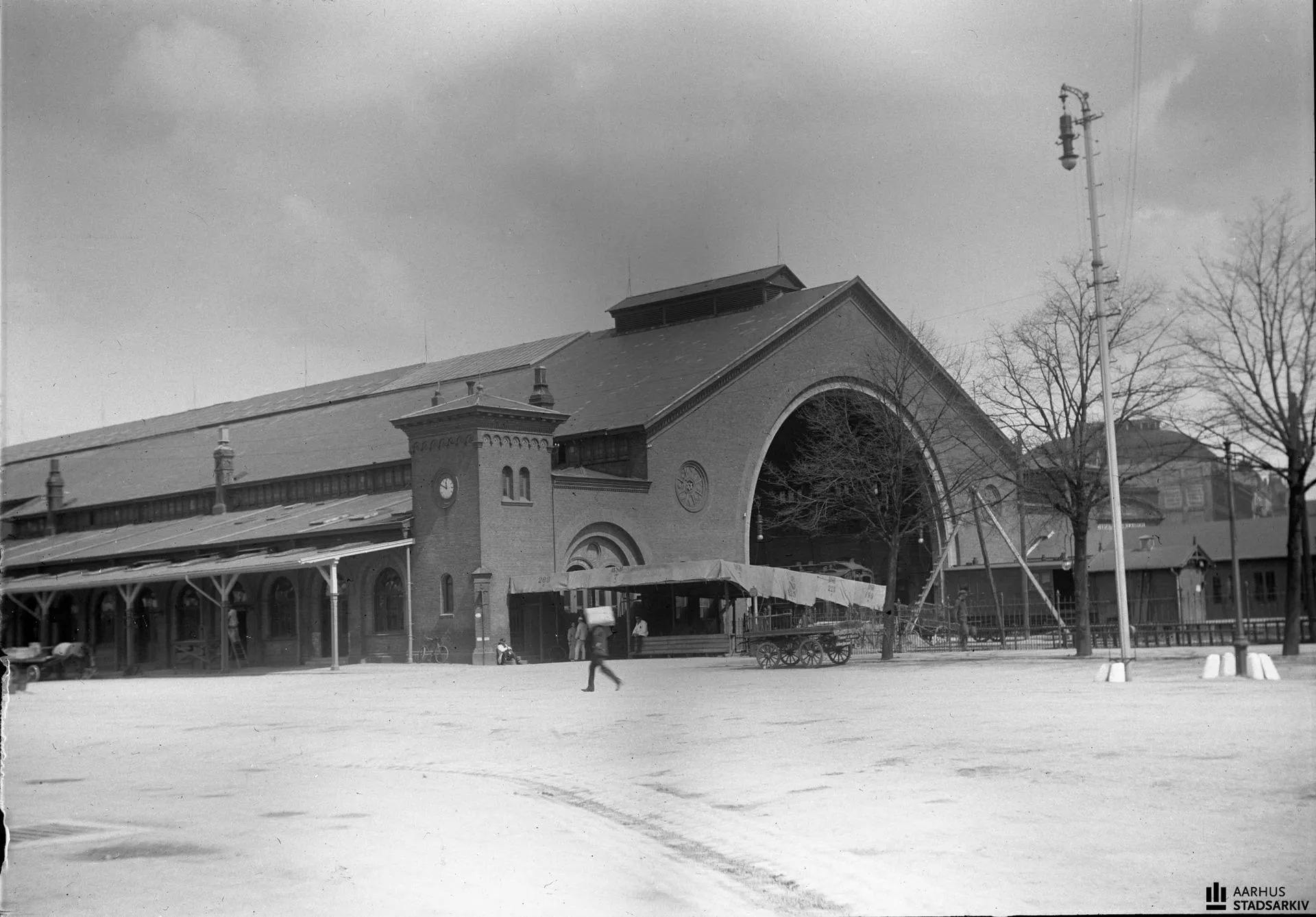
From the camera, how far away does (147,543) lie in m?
50.9

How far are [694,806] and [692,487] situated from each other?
34028 millimetres

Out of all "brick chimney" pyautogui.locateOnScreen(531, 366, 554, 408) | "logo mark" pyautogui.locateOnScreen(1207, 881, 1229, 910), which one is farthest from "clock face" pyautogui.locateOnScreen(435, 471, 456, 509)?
"logo mark" pyautogui.locateOnScreen(1207, 881, 1229, 910)

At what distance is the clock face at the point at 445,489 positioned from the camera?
41312 mm

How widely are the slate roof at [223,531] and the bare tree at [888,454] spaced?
521 inches

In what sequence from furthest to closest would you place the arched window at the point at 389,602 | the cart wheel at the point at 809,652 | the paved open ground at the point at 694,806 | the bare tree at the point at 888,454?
the arched window at the point at 389,602
the bare tree at the point at 888,454
the cart wheel at the point at 809,652
the paved open ground at the point at 694,806

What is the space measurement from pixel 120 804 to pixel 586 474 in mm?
31200

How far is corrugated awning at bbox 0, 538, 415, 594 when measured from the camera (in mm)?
40094

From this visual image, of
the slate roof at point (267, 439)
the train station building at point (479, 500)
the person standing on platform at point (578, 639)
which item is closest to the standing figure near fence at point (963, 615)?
the train station building at point (479, 500)

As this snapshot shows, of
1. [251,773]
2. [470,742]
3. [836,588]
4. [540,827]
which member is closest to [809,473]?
[836,588]

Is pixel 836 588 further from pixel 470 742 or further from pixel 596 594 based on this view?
pixel 470 742

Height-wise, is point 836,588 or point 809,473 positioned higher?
point 809,473

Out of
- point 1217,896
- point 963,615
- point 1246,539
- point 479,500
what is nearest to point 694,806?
point 1217,896

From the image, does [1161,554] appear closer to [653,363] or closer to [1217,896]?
[653,363]

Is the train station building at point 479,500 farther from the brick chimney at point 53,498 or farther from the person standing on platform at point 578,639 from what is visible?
the person standing on platform at point 578,639
